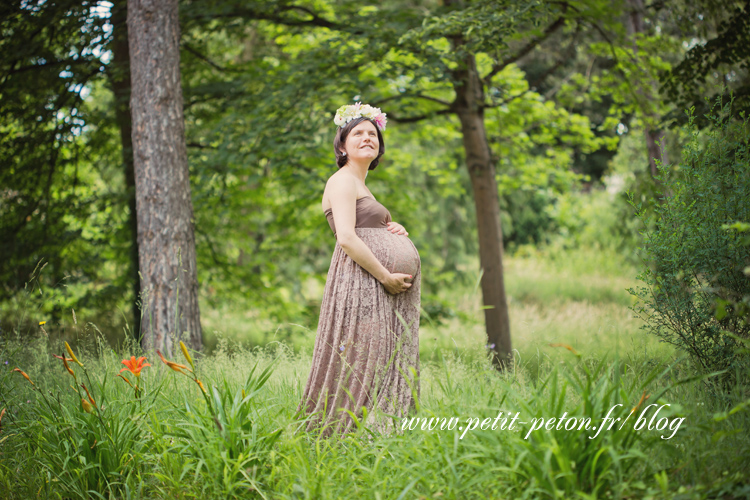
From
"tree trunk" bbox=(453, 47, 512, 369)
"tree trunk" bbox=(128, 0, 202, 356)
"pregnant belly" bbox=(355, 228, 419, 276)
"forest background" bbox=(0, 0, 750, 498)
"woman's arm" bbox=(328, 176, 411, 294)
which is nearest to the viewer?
"woman's arm" bbox=(328, 176, 411, 294)

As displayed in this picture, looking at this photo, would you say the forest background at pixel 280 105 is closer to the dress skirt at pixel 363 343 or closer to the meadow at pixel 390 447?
the meadow at pixel 390 447

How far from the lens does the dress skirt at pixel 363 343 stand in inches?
104

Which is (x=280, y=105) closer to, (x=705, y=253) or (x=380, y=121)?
(x=380, y=121)

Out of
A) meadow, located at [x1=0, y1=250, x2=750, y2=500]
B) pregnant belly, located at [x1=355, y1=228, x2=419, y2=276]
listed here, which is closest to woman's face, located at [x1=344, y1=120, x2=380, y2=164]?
pregnant belly, located at [x1=355, y1=228, x2=419, y2=276]

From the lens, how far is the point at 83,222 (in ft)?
20.2

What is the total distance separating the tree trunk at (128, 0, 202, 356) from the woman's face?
211 cm

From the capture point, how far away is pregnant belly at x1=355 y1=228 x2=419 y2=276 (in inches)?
106

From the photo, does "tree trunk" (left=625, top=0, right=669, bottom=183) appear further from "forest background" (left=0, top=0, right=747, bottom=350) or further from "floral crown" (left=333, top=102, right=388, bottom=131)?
"floral crown" (left=333, top=102, right=388, bottom=131)

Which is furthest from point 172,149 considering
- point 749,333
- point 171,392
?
point 749,333

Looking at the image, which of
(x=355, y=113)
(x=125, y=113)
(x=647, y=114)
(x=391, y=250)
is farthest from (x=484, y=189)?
(x=125, y=113)

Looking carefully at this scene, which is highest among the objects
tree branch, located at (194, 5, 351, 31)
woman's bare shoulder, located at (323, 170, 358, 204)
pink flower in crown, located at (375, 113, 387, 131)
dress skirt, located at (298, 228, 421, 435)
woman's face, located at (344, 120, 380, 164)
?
tree branch, located at (194, 5, 351, 31)

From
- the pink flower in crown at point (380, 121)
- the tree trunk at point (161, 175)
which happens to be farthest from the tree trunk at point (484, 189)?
the tree trunk at point (161, 175)

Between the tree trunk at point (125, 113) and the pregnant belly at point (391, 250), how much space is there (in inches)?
152

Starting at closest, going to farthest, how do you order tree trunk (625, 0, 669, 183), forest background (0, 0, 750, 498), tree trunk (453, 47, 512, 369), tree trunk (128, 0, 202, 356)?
tree trunk (128, 0, 202, 356) → forest background (0, 0, 750, 498) → tree trunk (625, 0, 669, 183) → tree trunk (453, 47, 512, 369)
